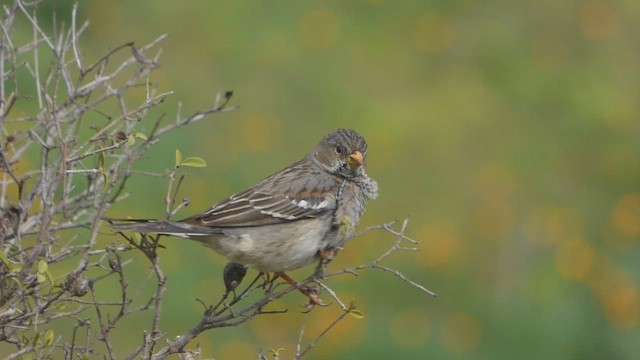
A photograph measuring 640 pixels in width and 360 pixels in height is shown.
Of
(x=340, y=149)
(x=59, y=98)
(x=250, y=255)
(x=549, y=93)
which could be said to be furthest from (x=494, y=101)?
(x=250, y=255)

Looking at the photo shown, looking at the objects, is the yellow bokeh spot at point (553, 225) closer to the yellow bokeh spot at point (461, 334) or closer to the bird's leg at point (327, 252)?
the yellow bokeh spot at point (461, 334)

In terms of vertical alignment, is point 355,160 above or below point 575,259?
above

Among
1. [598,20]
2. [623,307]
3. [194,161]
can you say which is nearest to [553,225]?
[623,307]

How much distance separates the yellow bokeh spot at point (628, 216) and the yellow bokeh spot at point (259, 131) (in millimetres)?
3075

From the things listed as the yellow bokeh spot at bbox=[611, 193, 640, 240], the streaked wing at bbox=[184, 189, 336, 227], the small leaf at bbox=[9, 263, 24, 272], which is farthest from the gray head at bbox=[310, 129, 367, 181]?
the yellow bokeh spot at bbox=[611, 193, 640, 240]

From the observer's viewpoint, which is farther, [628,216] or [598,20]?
[598,20]

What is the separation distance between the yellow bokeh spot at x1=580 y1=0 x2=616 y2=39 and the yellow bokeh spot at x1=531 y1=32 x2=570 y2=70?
414 mm

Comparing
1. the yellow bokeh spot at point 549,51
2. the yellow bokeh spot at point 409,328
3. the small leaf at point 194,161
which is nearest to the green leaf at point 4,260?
the small leaf at point 194,161

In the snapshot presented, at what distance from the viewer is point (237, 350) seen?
Answer: 8.46 meters

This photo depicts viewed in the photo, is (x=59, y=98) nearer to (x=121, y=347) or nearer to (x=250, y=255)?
(x=121, y=347)

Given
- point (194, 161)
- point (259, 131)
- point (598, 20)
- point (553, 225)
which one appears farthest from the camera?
point (598, 20)

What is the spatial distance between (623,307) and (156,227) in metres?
4.99

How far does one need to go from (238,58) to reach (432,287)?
3.79 m

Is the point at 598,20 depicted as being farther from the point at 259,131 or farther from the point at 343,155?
the point at 343,155
